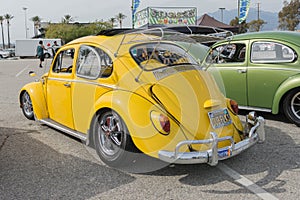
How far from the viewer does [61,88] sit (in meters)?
4.91

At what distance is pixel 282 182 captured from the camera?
351 centimetres

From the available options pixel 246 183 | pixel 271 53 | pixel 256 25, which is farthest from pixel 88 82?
pixel 256 25

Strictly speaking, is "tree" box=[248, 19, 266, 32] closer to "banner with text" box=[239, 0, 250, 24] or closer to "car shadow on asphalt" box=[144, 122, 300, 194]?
"banner with text" box=[239, 0, 250, 24]

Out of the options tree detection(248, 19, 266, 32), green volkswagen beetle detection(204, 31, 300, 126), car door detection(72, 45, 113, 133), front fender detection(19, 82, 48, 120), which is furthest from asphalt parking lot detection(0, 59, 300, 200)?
tree detection(248, 19, 266, 32)

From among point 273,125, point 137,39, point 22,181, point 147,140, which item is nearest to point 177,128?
point 147,140

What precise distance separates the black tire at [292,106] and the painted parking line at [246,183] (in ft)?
7.59

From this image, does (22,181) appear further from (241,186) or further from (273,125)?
(273,125)

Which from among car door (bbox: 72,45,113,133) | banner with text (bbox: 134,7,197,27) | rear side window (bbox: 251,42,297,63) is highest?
banner with text (bbox: 134,7,197,27)

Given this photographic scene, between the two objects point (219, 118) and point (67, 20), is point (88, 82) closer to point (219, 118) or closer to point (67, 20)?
point (219, 118)

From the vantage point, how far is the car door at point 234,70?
243 inches

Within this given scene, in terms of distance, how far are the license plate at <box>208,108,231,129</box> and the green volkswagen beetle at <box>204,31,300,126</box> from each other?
1.44m

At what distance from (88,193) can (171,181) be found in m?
0.92

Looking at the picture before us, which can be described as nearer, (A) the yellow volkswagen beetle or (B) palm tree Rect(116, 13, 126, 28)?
(A) the yellow volkswagen beetle

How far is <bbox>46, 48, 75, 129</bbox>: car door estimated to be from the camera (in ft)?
15.6
